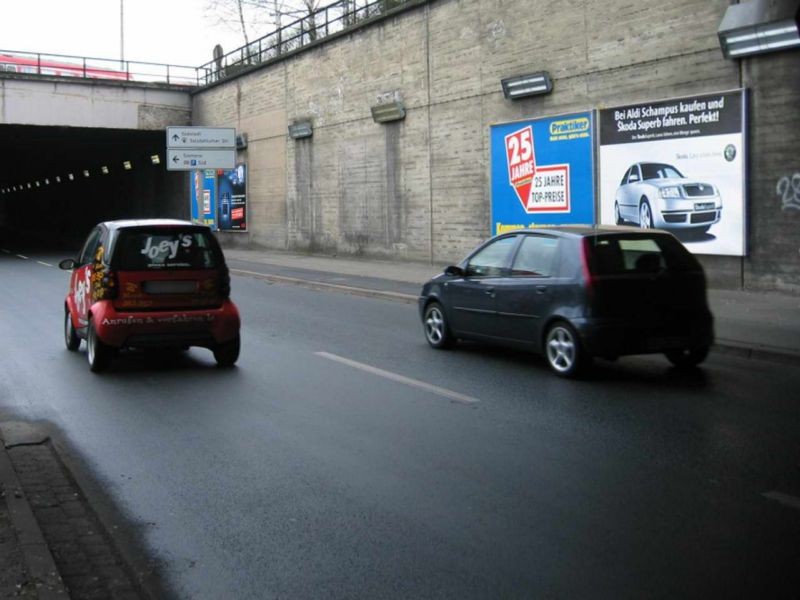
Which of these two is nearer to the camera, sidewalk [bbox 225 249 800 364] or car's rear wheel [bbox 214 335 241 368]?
car's rear wheel [bbox 214 335 241 368]

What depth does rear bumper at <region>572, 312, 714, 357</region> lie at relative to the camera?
903 cm

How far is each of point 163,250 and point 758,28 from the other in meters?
10.8

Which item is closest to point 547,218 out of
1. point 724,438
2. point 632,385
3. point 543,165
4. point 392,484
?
point 543,165

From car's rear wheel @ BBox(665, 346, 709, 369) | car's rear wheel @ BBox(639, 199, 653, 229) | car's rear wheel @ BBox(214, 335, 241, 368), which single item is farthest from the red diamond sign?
car's rear wheel @ BBox(214, 335, 241, 368)

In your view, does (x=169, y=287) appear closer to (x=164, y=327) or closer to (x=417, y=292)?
(x=164, y=327)

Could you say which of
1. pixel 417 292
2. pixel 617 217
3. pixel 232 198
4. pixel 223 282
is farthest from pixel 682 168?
pixel 232 198

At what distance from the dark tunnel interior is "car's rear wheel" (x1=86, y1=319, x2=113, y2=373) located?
102ft

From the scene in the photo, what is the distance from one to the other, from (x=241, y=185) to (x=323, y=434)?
1213 inches

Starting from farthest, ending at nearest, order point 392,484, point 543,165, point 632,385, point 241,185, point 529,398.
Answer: point 241,185 < point 543,165 < point 632,385 < point 529,398 < point 392,484

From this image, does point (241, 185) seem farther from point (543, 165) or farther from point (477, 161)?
point (543, 165)

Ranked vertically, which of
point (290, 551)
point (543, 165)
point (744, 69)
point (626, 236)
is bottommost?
point (290, 551)

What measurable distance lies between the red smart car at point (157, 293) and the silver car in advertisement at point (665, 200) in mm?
9049

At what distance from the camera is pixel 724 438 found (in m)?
6.88

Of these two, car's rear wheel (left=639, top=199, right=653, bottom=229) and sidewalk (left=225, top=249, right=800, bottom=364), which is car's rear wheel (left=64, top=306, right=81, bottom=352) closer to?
sidewalk (left=225, top=249, right=800, bottom=364)
